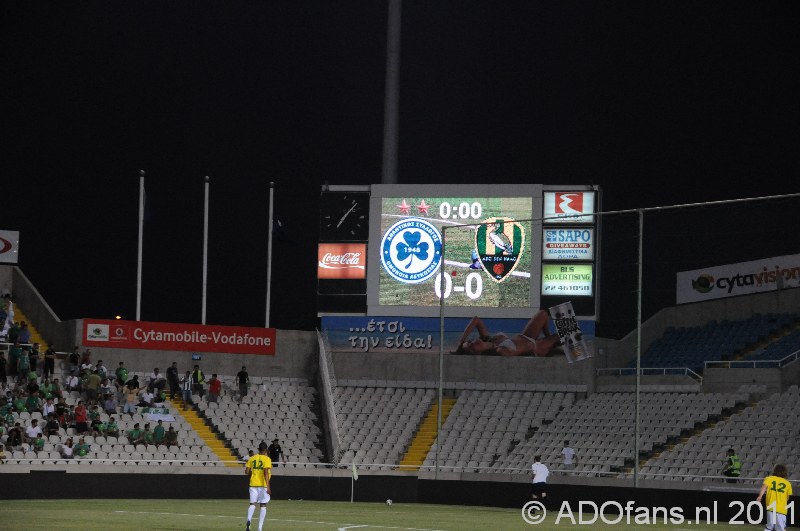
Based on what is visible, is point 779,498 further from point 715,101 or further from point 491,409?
point 715,101

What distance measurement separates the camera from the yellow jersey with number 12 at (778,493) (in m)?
23.1

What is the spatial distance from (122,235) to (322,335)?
17.9 m

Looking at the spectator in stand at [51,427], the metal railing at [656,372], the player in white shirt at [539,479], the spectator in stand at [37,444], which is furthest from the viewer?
the metal railing at [656,372]

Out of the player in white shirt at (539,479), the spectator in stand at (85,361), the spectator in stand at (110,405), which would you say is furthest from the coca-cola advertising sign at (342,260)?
the player in white shirt at (539,479)

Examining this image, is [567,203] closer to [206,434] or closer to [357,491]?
[357,491]

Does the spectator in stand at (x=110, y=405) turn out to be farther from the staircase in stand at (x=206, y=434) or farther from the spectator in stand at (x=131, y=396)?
the staircase in stand at (x=206, y=434)

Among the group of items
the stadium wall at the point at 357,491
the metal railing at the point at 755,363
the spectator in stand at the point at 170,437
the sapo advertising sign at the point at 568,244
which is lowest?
the stadium wall at the point at 357,491

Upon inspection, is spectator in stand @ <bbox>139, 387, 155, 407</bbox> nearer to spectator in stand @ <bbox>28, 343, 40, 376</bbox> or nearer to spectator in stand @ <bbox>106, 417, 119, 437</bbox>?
spectator in stand @ <bbox>106, 417, 119, 437</bbox>

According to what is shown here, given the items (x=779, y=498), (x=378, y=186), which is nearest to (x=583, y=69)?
(x=378, y=186)

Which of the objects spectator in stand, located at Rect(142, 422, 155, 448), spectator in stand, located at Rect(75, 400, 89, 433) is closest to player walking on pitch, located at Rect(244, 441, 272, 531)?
spectator in stand, located at Rect(75, 400, 89, 433)

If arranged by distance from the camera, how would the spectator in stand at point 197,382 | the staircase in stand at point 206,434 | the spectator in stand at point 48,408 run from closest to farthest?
the spectator in stand at point 48,408, the staircase in stand at point 206,434, the spectator in stand at point 197,382

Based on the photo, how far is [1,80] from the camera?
58.9m

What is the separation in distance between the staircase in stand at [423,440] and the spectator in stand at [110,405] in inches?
391

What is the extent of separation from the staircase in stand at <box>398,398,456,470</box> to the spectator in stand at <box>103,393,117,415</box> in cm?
994
